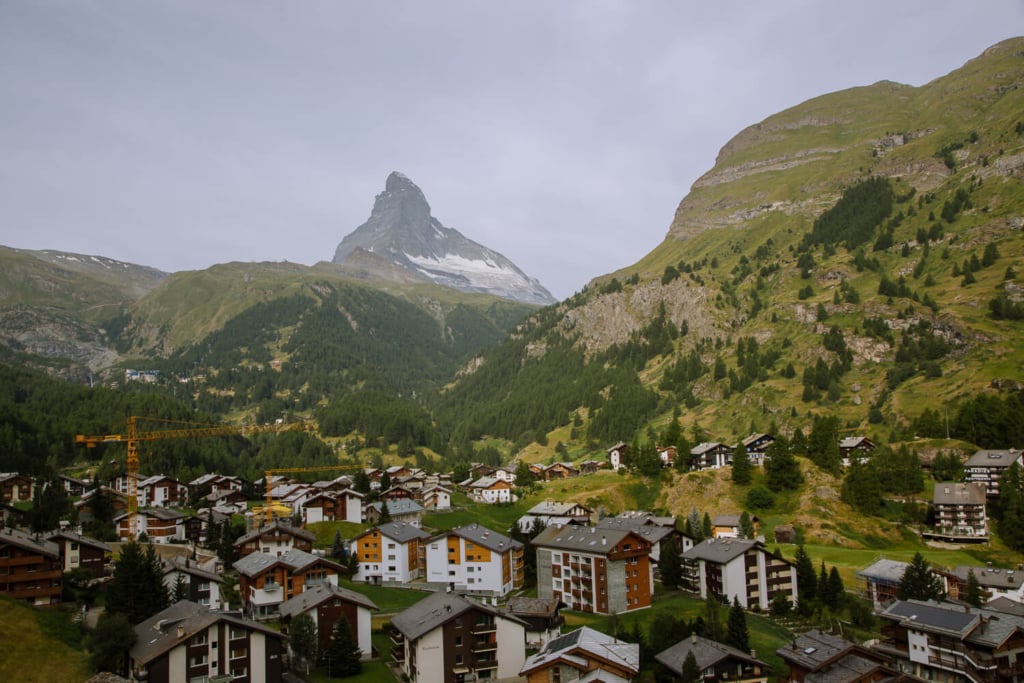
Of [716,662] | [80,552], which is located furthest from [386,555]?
[716,662]

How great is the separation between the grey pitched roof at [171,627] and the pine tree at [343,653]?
4.39m

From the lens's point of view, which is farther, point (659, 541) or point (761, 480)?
point (761, 480)

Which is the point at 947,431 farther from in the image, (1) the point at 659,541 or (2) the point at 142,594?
(2) the point at 142,594

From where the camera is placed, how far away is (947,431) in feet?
434

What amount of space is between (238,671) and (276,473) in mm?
126394

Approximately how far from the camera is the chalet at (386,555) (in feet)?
317

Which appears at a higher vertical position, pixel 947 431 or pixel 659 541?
pixel 947 431

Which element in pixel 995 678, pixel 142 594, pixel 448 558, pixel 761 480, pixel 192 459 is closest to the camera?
pixel 995 678

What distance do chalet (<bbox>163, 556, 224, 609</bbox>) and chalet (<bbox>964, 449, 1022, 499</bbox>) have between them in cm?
10525

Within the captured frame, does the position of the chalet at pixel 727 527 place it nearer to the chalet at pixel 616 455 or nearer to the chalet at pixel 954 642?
the chalet at pixel 954 642

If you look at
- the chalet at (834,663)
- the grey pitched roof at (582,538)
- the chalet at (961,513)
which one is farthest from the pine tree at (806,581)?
the chalet at (961,513)

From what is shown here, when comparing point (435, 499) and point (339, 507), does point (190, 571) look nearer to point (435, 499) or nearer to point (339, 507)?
point (339, 507)


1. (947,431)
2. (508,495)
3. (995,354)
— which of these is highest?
(995,354)

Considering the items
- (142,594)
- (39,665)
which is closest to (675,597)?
(142,594)
